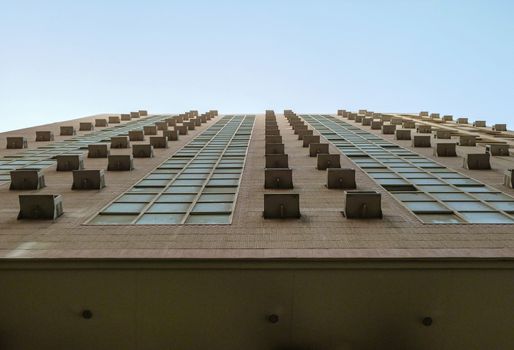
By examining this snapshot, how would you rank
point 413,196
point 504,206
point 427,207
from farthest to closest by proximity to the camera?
point 413,196
point 504,206
point 427,207

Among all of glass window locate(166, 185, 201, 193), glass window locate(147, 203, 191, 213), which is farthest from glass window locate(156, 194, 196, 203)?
glass window locate(166, 185, 201, 193)

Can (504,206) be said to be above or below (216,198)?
below

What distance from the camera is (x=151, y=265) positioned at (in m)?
14.1

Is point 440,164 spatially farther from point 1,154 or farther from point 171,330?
point 1,154

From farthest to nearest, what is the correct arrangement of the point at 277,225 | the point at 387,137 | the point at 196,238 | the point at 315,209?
1. the point at 387,137
2. the point at 315,209
3. the point at 277,225
4. the point at 196,238

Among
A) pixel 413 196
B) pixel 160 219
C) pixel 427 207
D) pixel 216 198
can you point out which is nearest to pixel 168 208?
pixel 160 219

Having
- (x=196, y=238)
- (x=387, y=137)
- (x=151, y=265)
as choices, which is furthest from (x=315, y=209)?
(x=387, y=137)

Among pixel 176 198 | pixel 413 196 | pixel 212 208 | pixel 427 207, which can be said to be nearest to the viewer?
pixel 427 207

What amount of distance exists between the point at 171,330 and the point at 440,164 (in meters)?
21.3

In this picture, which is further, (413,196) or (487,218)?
(413,196)

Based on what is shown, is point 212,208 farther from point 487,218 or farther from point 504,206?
point 504,206

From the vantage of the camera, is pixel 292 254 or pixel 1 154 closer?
pixel 292 254

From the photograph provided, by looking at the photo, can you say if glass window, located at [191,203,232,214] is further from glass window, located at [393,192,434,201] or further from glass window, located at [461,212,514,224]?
glass window, located at [461,212,514,224]

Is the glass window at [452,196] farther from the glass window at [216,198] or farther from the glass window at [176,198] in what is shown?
the glass window at [176,198]
